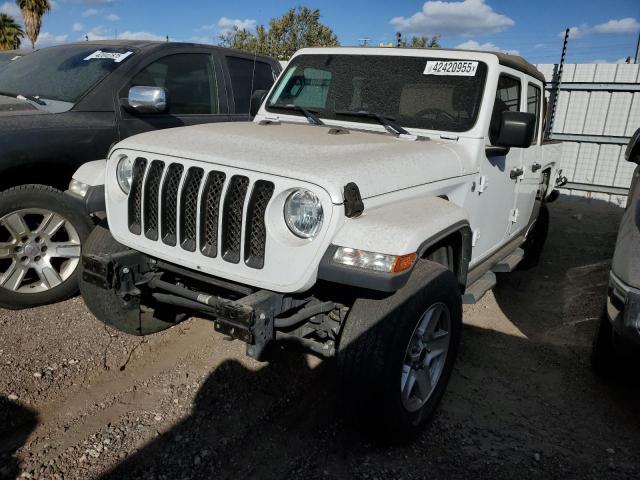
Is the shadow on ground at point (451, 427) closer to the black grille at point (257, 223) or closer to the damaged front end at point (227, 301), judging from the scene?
the damaged front end at point (227, 301)

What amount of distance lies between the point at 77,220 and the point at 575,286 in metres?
4.77

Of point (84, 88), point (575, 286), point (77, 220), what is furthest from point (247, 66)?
point (575, 286)

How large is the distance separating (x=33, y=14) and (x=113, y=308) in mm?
32614

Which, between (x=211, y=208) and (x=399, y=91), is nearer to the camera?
(x=211, y=208)

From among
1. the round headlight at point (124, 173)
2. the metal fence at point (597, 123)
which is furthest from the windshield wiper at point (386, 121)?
the metal fence at point (597, 123)

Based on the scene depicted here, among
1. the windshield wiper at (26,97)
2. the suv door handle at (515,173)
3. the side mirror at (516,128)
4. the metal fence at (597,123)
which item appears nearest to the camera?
the side mirror at (516,128)

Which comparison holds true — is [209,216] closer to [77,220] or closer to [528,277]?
[77,220]

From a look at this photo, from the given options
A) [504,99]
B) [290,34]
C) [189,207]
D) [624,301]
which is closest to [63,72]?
[189,207]

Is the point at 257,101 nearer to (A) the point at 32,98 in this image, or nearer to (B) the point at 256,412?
(A) the point at 32,98

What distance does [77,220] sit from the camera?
158 inches

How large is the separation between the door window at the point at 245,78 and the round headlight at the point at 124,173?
2.51m

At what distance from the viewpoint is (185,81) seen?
493 centimetres

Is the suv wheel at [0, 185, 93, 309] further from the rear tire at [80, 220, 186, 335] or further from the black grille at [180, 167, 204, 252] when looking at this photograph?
the black grille at [180, 167, 204, 252]

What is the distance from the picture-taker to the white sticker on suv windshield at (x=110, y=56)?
4523 mm
